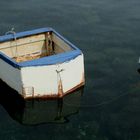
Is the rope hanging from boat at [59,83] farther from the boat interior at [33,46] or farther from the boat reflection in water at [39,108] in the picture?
the boat interior at [33,46]

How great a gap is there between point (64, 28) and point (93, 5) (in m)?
4.43

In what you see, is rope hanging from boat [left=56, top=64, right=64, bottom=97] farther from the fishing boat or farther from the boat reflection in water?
the boat reflection in water

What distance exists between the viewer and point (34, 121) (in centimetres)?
1892

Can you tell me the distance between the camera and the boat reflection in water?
19.1 m

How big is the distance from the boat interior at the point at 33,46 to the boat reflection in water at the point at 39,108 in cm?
232

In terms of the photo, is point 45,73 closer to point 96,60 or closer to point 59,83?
point 59,83

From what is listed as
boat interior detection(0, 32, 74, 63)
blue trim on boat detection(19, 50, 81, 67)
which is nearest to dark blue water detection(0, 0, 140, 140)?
boat interior detection(0, 32, 74, 63)

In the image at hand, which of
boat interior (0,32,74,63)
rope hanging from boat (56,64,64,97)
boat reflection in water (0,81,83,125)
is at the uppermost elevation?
boat interior (0,32,74,63)

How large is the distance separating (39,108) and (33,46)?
4.07 meters

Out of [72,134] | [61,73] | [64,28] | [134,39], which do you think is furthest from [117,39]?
[72,134]

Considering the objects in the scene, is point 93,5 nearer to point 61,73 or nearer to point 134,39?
point 134,39

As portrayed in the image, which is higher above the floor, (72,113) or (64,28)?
(64,28)

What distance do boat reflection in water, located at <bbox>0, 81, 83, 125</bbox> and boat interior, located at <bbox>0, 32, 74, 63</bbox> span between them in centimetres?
232

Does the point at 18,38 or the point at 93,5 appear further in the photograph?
the point at 93,5
